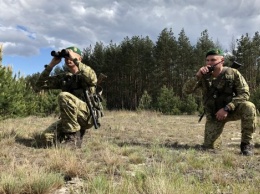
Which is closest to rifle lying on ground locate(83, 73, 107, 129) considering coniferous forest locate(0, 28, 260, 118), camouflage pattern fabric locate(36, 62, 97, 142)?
camouflage pattern fabric locate(36, 62, 97, 142)

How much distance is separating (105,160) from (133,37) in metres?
42.1

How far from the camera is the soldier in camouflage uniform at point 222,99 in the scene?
4.84 meters

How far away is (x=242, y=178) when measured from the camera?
3.04m

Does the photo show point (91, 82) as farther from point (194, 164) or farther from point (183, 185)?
point (183, 185)

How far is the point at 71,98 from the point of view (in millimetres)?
4656

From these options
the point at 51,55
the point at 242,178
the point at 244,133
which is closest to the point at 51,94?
the point at 51,55

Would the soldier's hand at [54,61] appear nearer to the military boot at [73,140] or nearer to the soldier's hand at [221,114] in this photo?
the military boot at [73,140]

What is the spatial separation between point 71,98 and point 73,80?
0.40 metres

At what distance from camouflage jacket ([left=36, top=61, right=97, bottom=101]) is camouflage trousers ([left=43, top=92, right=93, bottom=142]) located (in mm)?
256

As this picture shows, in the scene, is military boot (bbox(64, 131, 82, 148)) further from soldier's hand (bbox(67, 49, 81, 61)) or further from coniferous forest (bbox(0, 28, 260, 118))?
coniferous forest (bbox(0, 28, 260, 118))

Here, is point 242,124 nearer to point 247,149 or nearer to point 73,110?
point 247,149

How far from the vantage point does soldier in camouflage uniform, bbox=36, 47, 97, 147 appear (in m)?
4.62

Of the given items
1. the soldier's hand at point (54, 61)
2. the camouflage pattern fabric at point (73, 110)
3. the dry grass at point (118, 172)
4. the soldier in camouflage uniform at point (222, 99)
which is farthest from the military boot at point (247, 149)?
the soldier's hand at point (54, 61)

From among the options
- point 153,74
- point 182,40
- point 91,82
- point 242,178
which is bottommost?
point 242,178
